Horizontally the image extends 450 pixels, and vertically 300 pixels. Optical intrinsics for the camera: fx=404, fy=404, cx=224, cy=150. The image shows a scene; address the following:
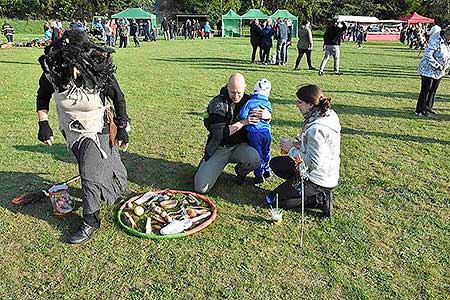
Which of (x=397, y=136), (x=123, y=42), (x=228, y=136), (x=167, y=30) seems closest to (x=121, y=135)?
(x=228, y=136)

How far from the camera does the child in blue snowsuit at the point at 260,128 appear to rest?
4477 mm

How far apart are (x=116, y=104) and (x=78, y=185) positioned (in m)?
1.33

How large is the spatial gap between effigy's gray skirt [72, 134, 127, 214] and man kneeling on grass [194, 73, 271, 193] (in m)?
1.04

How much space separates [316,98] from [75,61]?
212cm

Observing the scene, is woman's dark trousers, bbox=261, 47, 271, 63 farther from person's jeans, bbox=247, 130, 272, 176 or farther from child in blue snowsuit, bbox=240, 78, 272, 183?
person's jeans, bbox=247, 130, 272, 176

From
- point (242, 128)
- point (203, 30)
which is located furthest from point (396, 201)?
point (203, 30)

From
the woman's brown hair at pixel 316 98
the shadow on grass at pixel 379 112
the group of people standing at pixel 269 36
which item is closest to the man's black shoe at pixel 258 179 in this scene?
the woman's brown hair at pixel 316 98

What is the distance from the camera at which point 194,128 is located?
6.91 metres

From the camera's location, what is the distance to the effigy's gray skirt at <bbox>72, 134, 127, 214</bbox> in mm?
3564

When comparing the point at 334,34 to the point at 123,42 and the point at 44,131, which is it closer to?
the point at 44,131

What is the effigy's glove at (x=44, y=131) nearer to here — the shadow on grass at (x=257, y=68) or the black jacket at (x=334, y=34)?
the black jacket at (x=334, y=34)

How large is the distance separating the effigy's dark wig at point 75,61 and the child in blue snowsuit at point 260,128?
5.39ft

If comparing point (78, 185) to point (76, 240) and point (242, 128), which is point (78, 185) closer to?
point (76, 240)

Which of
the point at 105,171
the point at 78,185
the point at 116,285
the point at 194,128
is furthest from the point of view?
the point at 194,128
